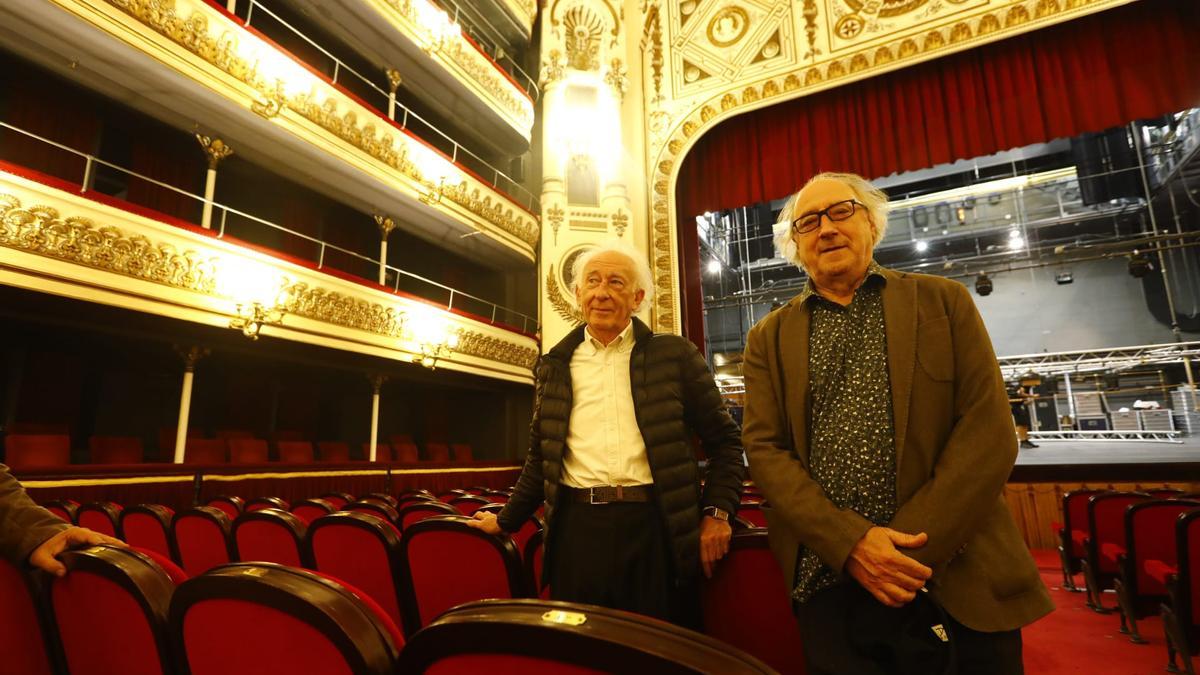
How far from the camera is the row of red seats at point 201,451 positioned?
620 centimetres

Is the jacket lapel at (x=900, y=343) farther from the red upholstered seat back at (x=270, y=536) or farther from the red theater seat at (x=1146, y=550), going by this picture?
the red theater seat at (x=1146, y=550)

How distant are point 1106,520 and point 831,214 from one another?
3378 millimetres

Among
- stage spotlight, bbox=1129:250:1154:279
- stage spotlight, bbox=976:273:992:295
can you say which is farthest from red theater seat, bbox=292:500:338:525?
stage spotlight, bbox=1129:250:1154:279

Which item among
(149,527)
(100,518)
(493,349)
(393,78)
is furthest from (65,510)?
(393,78)

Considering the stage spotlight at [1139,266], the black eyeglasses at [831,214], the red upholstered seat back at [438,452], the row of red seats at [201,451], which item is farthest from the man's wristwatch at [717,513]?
the stage spotlight at [1139,266]

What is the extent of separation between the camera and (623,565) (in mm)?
1407

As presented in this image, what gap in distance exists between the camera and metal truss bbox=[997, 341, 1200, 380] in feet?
37.7

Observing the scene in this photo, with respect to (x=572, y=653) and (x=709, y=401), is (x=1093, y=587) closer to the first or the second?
(x=709, y=401)

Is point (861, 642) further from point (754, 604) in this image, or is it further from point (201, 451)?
point (201, 451)

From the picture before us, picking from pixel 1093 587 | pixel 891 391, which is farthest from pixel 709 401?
pixel 1093 587

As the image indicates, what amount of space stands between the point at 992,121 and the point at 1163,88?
5.39ft

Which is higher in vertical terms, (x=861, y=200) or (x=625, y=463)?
(x=861, y=200)

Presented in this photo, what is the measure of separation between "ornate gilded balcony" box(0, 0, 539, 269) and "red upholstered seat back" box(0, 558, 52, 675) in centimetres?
602

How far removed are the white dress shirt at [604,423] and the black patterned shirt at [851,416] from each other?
474 millimetres
